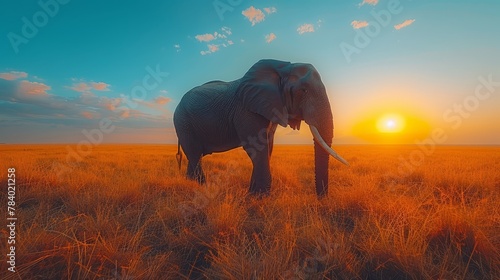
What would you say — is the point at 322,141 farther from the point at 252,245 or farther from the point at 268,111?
the point at 252,245

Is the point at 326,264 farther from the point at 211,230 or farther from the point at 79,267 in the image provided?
the point at 79,267

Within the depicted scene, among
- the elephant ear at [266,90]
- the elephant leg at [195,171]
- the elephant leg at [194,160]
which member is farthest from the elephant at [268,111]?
the elephant leg at [195,171]

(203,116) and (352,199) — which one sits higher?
(203,116)

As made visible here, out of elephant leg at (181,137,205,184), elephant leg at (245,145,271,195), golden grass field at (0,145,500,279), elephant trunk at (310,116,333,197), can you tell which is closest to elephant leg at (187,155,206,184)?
elephant leg at (181,137,205,184)

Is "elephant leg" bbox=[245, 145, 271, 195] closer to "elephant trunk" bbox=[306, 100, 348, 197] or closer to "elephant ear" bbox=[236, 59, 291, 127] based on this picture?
"elephant ear" bbox=[236, 59, 291, 127]

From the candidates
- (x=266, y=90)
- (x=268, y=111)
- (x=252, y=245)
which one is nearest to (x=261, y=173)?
(x=268, y=111)

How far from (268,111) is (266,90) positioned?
42 cm

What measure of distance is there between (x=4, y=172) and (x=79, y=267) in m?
4.61

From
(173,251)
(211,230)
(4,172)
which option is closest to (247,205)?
(211,230)

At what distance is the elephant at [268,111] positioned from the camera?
457 centimetres

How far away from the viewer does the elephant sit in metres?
4.57

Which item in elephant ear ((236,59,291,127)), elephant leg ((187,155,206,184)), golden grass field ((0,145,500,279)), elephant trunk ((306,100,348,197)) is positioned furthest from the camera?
elephant leg ((187,155,206,184))

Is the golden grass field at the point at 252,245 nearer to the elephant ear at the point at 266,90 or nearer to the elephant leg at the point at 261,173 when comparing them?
the elephant leg at the point at 261,173

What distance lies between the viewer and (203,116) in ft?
20.5
